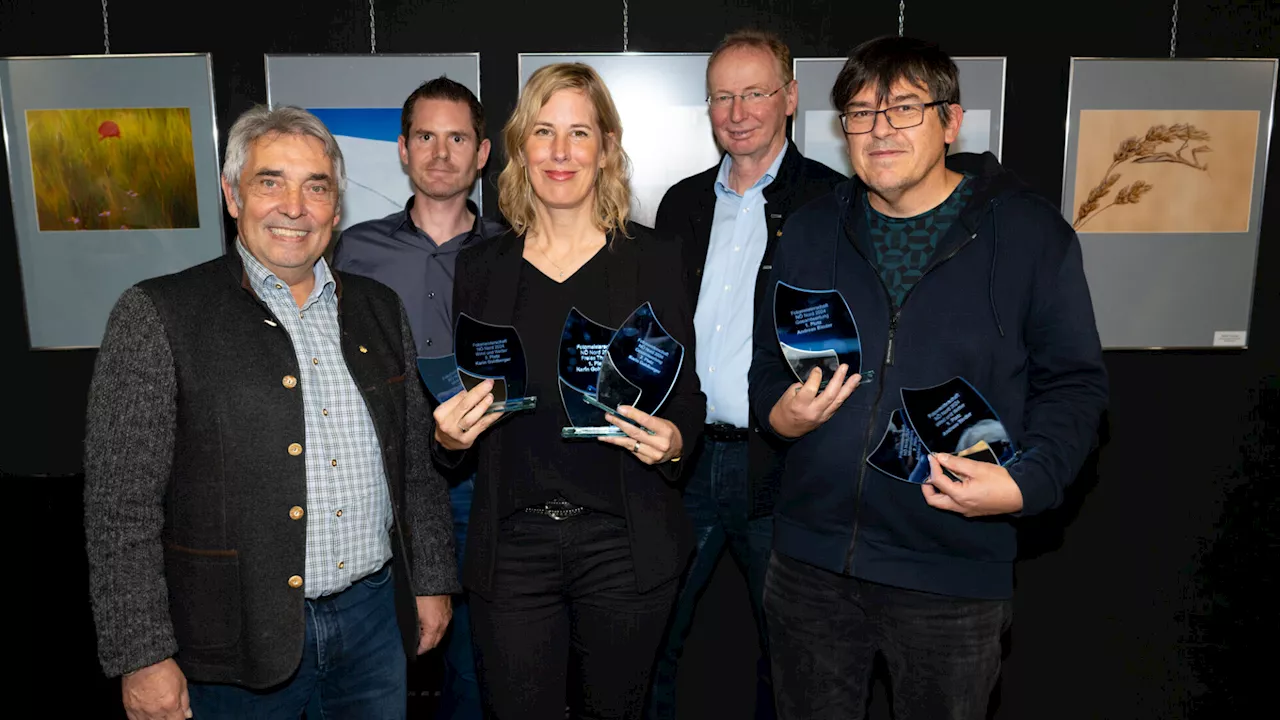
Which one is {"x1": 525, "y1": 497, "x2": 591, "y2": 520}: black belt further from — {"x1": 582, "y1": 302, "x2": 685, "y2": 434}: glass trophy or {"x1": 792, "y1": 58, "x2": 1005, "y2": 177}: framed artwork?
{"x1": 792, "y1": 58, "x2": 1005, "y2": 177}: framed artwork

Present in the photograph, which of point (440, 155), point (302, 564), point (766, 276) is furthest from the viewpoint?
point (440, 155)

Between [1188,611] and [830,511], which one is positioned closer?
[830,511]

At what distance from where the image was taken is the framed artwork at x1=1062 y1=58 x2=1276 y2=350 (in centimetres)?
331

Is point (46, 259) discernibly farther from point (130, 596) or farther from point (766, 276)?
point (766, 276)

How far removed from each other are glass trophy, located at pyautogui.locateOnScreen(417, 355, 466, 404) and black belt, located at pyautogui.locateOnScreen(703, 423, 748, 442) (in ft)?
3.12

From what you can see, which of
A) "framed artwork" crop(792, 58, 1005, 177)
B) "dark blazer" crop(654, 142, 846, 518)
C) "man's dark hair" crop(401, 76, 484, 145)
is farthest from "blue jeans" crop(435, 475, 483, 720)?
"framed artwork" crop(792, 58, 1005, 177)

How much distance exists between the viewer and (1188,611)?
346cm

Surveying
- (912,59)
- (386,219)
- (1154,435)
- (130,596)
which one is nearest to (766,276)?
(912,59)

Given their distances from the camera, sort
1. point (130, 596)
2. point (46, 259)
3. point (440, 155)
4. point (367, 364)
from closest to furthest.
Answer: point (130, 596) < point (367, 364) < point (440, 155) < point (46, 259)

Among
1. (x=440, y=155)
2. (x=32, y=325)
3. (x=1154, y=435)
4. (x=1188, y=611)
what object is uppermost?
(x=440, y=155)

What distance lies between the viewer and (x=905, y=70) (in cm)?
171

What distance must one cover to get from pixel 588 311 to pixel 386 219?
1.30 metres

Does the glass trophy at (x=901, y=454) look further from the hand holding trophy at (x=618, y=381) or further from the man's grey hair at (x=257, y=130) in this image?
the man's grey hair at (x=257, y=130)

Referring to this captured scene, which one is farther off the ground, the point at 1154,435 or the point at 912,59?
the point at 912,59
